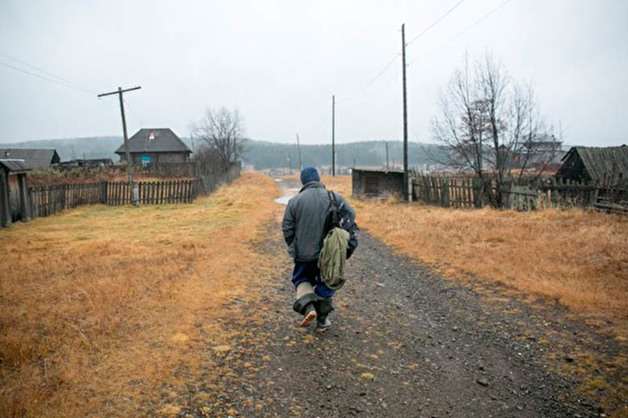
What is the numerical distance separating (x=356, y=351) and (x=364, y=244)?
6.56 metres

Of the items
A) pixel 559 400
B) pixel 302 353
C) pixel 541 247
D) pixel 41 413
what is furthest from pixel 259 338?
pixel 541 247

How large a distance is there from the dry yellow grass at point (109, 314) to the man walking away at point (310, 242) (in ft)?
3.31

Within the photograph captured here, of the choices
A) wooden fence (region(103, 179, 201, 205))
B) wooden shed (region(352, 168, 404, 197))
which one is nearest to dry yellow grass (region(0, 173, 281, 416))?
wooden fence (region(103, 179, 201, 205))

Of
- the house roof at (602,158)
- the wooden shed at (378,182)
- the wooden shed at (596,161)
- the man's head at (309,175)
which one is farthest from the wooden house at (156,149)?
the man's head at (309,175)

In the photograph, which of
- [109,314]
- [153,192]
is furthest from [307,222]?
[153,192]

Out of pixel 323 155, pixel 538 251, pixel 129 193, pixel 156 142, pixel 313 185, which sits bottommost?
pixel 538 251

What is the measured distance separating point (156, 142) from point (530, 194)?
5224 cm

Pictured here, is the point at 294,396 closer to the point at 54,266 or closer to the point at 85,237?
the point at 54,266

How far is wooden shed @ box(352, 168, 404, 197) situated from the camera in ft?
75.3

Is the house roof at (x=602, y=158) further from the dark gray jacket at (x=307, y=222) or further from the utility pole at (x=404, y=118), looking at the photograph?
the dark gray jacket at (x=307, y=222)

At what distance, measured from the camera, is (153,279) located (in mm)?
6773

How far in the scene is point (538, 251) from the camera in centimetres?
823

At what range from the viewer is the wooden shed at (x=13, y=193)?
14.3 metres

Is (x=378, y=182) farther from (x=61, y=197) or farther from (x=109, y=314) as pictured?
(x=109, y=314)
